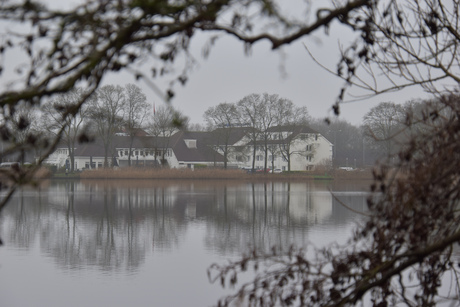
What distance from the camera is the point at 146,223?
22734 millimetres

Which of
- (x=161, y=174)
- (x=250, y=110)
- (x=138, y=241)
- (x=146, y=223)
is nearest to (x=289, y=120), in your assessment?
(x=250, y=110)

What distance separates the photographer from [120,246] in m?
17.5

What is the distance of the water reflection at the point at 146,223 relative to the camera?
55.4 feet

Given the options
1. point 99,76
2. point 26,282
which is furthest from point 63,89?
point 26,282

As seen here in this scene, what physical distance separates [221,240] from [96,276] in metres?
5.40

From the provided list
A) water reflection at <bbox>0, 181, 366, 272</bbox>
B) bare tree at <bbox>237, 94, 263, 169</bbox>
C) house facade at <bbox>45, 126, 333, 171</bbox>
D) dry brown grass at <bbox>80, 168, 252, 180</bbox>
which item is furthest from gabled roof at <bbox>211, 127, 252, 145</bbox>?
water reflection at <bbox>0, 181, 366, 272</bbox>

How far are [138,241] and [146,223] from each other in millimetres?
4311

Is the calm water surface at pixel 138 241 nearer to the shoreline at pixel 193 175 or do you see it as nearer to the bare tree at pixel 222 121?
the shoreline at pixel 193 175

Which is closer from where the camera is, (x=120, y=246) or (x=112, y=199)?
(x=120, y=246)

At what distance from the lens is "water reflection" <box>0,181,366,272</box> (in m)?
16.9

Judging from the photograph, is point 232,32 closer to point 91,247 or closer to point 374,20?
point 374,20

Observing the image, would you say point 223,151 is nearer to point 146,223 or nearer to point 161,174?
point 161,174

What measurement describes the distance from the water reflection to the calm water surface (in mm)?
32

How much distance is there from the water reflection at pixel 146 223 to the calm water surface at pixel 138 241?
1.3 inches
